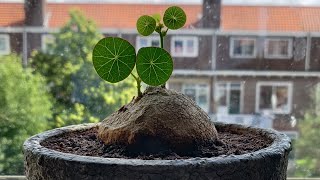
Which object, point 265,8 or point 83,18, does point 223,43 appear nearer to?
point 265,8

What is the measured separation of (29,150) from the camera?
22.2 inches

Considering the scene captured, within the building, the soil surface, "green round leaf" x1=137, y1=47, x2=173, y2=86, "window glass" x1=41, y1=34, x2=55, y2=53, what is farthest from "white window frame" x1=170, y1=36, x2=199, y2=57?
"green round leaf" x1=137, y1=47, x2=173, y2=86

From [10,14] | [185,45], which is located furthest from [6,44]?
[185,45]

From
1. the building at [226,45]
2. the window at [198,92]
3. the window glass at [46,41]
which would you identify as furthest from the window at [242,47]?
the window glass at [46,41]

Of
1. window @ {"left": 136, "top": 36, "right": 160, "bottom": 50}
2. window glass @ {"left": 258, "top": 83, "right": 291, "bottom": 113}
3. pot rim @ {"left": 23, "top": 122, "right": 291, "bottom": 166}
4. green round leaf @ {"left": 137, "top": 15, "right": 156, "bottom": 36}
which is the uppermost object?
green round leaf @ {"left": 137, "top": 15, "right": 156, "bottom": 36}

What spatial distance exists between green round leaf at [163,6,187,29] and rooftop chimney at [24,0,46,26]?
714 mm

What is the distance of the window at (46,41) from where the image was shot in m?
1.27

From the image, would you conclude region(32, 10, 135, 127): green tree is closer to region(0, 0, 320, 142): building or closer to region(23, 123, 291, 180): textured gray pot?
region(0, 0, 320, 142): building

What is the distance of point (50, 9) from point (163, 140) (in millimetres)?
814

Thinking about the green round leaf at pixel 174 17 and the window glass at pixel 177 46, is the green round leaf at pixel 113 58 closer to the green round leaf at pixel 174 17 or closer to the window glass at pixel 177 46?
the green round leaf at pixel 174 17

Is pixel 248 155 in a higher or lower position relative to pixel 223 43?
lower

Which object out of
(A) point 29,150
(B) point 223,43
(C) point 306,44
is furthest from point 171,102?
(C) point 306,44

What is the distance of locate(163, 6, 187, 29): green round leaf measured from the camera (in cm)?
63

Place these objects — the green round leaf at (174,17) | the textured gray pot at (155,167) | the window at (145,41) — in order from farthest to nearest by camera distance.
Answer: the window at (145,41)
the green round leaf at (174,17)
the textured gray pot at (155,167)
